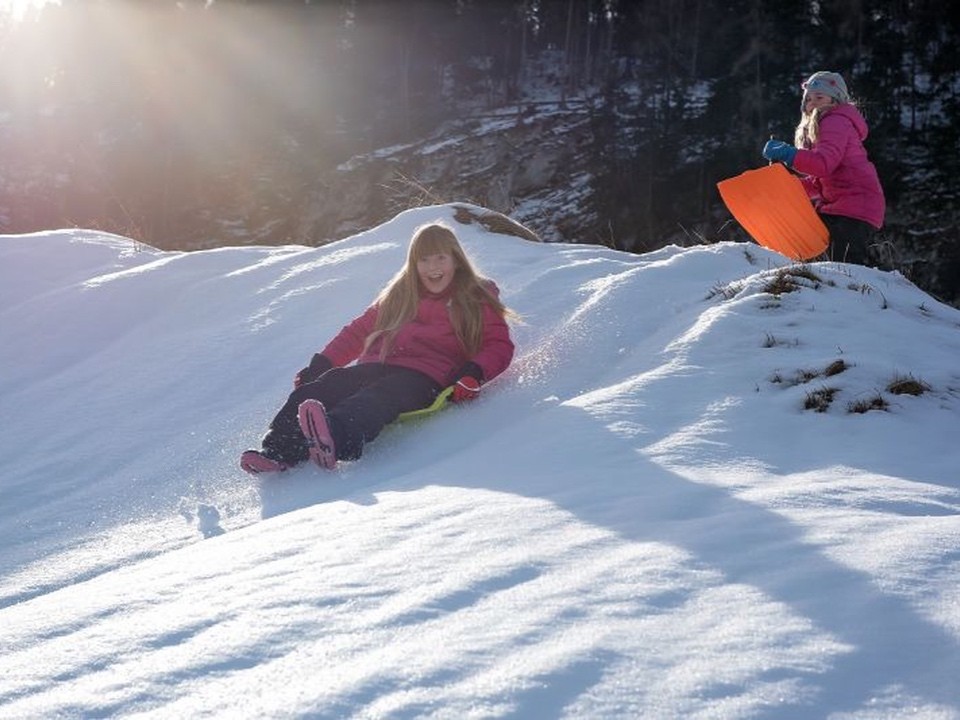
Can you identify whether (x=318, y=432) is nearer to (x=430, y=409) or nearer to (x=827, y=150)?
(x=430, y=409)

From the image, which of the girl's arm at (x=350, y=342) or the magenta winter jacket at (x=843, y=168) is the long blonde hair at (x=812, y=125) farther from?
the girl's arm at (x=350, y=342)

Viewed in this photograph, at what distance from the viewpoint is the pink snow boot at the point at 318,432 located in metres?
3.81

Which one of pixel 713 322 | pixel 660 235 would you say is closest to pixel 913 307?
pixel 713 322

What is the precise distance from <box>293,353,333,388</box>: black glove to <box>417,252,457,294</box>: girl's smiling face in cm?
59

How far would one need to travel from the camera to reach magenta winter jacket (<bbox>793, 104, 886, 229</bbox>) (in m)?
5.86

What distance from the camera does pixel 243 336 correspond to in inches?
215

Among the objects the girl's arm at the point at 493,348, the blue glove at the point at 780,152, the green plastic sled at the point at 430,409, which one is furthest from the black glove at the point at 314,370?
the blue glove at the point at 780,152

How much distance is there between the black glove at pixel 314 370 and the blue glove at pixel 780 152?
9.33ft

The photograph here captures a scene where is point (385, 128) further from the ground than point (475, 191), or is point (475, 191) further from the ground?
point (385, 128)

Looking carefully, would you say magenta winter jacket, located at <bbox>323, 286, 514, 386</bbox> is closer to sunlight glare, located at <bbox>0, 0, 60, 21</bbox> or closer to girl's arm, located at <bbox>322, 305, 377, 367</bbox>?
girl's arm, located at <bbox>322, 305, 377, 367</bbox>

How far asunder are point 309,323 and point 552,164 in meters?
27.1

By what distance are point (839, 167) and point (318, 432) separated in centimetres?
382

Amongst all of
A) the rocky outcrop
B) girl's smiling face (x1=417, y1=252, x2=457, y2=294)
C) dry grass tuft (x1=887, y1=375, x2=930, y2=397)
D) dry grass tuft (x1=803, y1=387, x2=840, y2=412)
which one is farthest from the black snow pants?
the rocky outcrop

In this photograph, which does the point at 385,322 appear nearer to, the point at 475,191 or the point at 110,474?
the point at 110,474
